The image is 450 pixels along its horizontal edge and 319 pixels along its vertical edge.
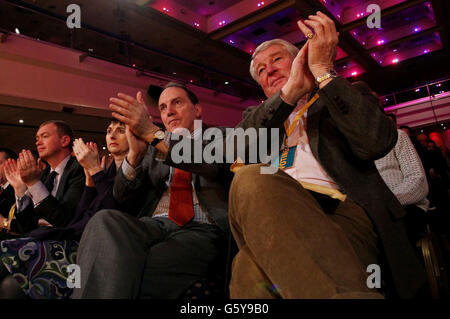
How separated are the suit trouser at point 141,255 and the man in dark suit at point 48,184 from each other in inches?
28.9

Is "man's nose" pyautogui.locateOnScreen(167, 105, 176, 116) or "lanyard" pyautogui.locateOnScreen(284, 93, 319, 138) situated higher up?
"man's nose" pyautogui.locateOnScreen(167, 105, 176, 116)

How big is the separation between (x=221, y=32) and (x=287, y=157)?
→ 16.0 ft

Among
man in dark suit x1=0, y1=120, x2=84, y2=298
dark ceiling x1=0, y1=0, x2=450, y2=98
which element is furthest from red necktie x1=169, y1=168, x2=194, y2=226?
dark ceiling x1=0, y1=0, x2=450, y2=98

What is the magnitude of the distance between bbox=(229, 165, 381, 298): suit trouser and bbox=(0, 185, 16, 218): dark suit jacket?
8.35ft

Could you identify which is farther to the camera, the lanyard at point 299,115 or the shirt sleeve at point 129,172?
the shirt sleeve at point 129,172

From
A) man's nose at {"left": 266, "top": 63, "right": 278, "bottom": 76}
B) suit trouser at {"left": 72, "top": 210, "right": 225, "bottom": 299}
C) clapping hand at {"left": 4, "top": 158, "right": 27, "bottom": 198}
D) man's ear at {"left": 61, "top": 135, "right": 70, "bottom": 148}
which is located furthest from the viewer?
man's ear at {"left": 61, "top": 135, "right": 70, "bottom": 148}

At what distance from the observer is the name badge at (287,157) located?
111 centimetres

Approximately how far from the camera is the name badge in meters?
1.11

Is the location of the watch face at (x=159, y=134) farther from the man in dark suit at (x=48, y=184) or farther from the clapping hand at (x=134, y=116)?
the man in dark suit at (x=48, y=184)

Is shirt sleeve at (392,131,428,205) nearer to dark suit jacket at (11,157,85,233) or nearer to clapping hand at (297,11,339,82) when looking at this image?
clapping hand at (297,11,339,82)

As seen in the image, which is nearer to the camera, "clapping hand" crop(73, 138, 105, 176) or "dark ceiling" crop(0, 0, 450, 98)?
"clapping hand" crop(73, 138, 105, 176)

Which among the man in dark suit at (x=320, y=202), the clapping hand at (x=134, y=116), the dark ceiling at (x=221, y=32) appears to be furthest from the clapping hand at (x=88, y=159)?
the dark ceiling at (x=221, y=32)
